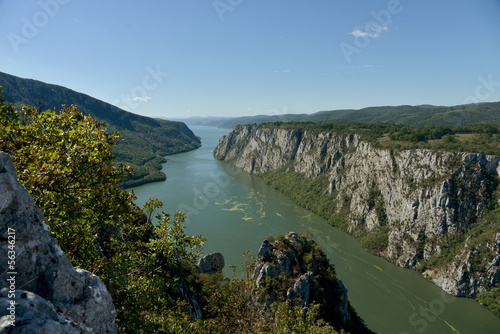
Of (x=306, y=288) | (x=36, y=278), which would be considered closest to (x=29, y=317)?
(x=36, y=278)

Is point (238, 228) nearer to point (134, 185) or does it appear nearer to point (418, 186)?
point (418, 186)

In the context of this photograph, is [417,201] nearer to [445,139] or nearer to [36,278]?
[445,139]

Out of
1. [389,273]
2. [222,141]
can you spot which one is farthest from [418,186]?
[222,141]

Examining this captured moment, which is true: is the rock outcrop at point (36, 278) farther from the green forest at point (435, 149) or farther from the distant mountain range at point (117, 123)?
the distant mountain range at point (117, 123)

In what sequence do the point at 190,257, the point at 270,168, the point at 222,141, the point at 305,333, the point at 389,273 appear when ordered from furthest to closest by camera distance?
the point at 222,141 → the point at 270,168 → the point at 389,273 → the point at 305,333 → the point at 190,257

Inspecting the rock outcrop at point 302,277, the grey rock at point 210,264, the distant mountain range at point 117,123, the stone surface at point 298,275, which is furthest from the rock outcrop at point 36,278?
the distant mountain range at point 117,123

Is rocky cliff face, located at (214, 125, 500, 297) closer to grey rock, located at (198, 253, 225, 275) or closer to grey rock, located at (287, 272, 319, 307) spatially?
grey rock, located at (287, 272, 319, 307)
